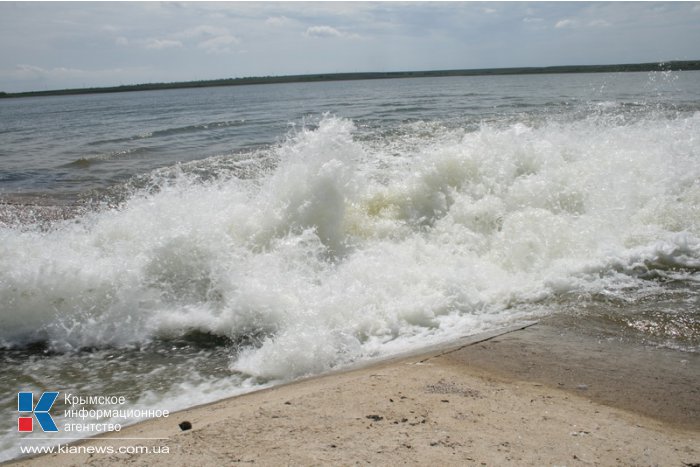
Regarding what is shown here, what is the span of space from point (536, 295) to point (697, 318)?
1.39 metres

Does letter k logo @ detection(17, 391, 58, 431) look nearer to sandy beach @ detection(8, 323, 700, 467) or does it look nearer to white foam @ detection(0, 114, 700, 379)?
sandy beach @ detection(8, 323, 700, 467)

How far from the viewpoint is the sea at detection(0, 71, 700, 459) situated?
4199 millimetres

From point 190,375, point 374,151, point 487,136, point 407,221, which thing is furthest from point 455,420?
point 374,151

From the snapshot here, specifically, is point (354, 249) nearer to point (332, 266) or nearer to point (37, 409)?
point (332, 266)

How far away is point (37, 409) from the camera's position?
12.1ft

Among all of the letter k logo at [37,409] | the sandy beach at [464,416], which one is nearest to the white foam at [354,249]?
the sandy beach at [464,416]

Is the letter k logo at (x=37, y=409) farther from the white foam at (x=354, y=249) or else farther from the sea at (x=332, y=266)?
the white foam at (x=354, y=249)

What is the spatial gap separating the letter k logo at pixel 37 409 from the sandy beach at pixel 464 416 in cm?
52

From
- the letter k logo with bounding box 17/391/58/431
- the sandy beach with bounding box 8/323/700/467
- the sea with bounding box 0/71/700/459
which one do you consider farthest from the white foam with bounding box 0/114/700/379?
the letter k logo with bounding box 17/391/58/431

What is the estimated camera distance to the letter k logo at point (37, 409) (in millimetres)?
3486

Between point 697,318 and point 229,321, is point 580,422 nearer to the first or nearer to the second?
point 697,318

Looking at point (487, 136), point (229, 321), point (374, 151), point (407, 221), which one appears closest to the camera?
point (229, 321)

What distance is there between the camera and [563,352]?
152 inches

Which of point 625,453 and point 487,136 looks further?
point 487,136
